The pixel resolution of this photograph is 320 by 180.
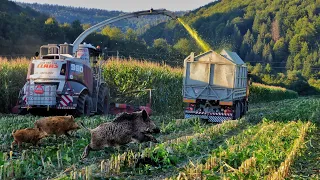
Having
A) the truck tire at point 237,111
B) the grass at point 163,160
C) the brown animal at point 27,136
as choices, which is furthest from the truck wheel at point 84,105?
the brown animal at point 27,136

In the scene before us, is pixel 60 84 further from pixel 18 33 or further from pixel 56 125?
pixel 18 33

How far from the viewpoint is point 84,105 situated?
47.4ft

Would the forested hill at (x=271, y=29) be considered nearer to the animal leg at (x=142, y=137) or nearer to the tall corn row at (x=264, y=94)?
the tall corn row at (x=264, y=94)

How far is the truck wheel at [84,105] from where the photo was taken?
14.0 meters

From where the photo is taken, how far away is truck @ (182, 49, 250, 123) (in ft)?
50.1

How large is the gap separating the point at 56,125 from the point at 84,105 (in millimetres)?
6048

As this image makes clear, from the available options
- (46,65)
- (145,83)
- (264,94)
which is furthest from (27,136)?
(264,94)

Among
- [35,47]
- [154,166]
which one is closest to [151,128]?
[154,166]

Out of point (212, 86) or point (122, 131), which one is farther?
point (212, 86)

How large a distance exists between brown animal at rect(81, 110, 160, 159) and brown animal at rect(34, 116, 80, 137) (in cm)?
115

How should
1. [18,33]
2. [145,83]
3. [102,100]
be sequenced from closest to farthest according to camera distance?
[102,100] < [145,83] < [18,33]

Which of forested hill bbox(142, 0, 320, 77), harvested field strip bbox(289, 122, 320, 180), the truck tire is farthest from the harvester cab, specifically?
forested hill bbox(142, 0, 320, 77)

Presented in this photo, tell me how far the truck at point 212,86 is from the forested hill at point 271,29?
55734mm

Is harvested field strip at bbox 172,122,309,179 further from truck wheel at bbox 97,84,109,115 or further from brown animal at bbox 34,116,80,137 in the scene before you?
truck wheel at bbox 97,84,109,115
